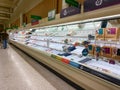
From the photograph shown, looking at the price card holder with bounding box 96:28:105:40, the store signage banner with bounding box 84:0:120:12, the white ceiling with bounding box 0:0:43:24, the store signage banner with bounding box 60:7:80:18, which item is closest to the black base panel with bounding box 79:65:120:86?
the price card holder with bounding box 96:28:105:40

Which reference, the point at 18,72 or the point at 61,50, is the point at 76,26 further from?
the point at 18,72

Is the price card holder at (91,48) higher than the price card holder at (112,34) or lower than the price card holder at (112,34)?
lower

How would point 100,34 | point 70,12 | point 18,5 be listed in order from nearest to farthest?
point 100,34 → point 70,12 → point 18,5

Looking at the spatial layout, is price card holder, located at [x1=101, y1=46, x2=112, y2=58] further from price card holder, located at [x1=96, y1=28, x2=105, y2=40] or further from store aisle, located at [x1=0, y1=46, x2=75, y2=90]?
store aisle, located at [x1=0, y1=46, x2=75, y2=90]

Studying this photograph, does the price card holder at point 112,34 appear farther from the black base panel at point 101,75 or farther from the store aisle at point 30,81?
the store aisle at point 30,81

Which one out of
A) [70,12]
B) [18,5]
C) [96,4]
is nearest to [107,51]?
[96,4]

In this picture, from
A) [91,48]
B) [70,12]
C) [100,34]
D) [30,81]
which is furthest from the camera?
[30,81]

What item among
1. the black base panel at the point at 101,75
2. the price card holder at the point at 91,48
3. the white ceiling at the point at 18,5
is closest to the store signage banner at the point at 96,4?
the price card holder at the point at 91,48

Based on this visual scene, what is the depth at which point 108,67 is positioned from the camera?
7.23 feet

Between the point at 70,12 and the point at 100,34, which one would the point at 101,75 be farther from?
the point at 70,12

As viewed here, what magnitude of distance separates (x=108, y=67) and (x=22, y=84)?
80.1 inches

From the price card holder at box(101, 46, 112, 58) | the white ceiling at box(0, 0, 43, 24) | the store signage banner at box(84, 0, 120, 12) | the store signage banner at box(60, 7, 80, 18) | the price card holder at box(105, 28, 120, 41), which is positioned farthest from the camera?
the white ceiling at box(0, 0, 43, 24)

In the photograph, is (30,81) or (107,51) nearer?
(107,51)

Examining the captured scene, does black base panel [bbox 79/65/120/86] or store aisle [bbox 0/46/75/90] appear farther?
store aisle [bbox 0/46/75/90]
